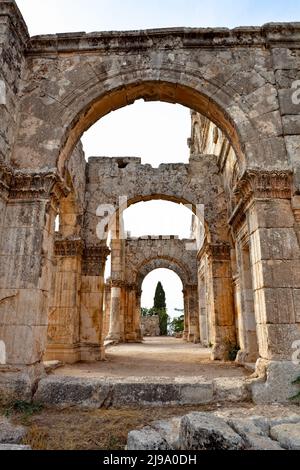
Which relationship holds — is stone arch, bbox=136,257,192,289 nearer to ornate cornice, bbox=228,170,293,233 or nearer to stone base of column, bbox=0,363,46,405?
ornate cornice, bbox=228,170,293,233

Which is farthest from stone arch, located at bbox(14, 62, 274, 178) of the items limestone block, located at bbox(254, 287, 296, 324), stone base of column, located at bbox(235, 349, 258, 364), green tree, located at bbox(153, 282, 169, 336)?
green tree, located at bbox(153, 282, 169, 336)

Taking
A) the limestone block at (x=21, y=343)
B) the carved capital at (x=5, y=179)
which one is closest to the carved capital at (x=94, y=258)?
the carved capital at (x=5, y=179)

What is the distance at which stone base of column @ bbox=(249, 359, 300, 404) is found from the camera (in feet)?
12.7

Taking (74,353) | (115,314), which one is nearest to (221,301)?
(74,353)

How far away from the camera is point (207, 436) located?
7.99 ft

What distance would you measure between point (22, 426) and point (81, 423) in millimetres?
594

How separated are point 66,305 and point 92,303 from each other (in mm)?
760

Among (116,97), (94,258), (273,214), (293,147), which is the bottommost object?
(273,214)

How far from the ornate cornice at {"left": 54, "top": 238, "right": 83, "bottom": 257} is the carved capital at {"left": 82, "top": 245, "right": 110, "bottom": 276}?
443 millimetres

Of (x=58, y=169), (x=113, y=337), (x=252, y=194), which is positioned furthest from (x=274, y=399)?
(x=113, y=337)

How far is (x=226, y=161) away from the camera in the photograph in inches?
361

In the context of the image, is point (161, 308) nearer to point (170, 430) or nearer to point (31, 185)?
point (31, 185)

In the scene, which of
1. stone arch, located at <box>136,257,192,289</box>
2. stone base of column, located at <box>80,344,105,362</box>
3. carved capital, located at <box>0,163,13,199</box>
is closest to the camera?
carved capital, located at <box>0,163,13,199</box>
